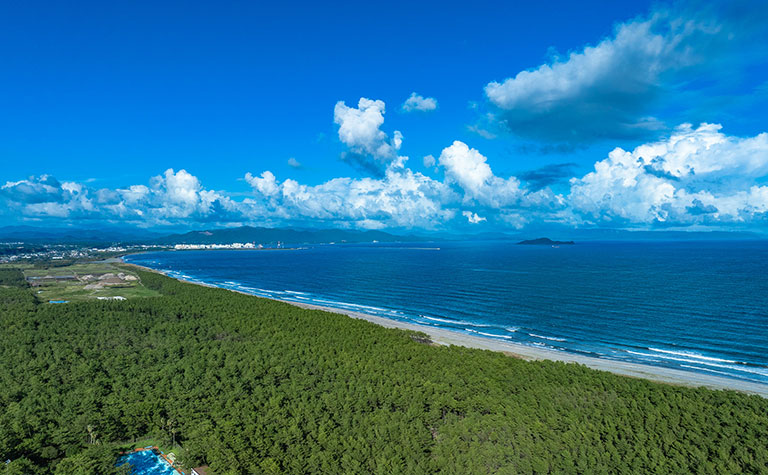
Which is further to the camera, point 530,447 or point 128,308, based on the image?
point 128,308

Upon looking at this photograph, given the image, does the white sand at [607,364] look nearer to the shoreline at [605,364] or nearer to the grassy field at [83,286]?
the shoreline at [605,364]

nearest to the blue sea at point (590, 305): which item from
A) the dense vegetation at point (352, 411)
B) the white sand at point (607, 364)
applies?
the white sand at point (607, 364)

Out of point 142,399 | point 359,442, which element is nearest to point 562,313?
point 359,442

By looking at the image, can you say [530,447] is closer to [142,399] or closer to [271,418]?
[271,418]

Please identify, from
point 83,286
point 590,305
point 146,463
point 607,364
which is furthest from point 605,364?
point 83,286

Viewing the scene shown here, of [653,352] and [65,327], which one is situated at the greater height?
[65,327]

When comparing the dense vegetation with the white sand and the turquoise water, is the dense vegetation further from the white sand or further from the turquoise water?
the white sand

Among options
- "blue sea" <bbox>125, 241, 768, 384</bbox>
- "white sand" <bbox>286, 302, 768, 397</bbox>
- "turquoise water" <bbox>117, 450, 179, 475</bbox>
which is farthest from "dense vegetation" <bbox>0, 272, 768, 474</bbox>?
"blue sea" <bbox>125, 241, 768, 384</bbox>

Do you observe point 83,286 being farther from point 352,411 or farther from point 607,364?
point 607,364
